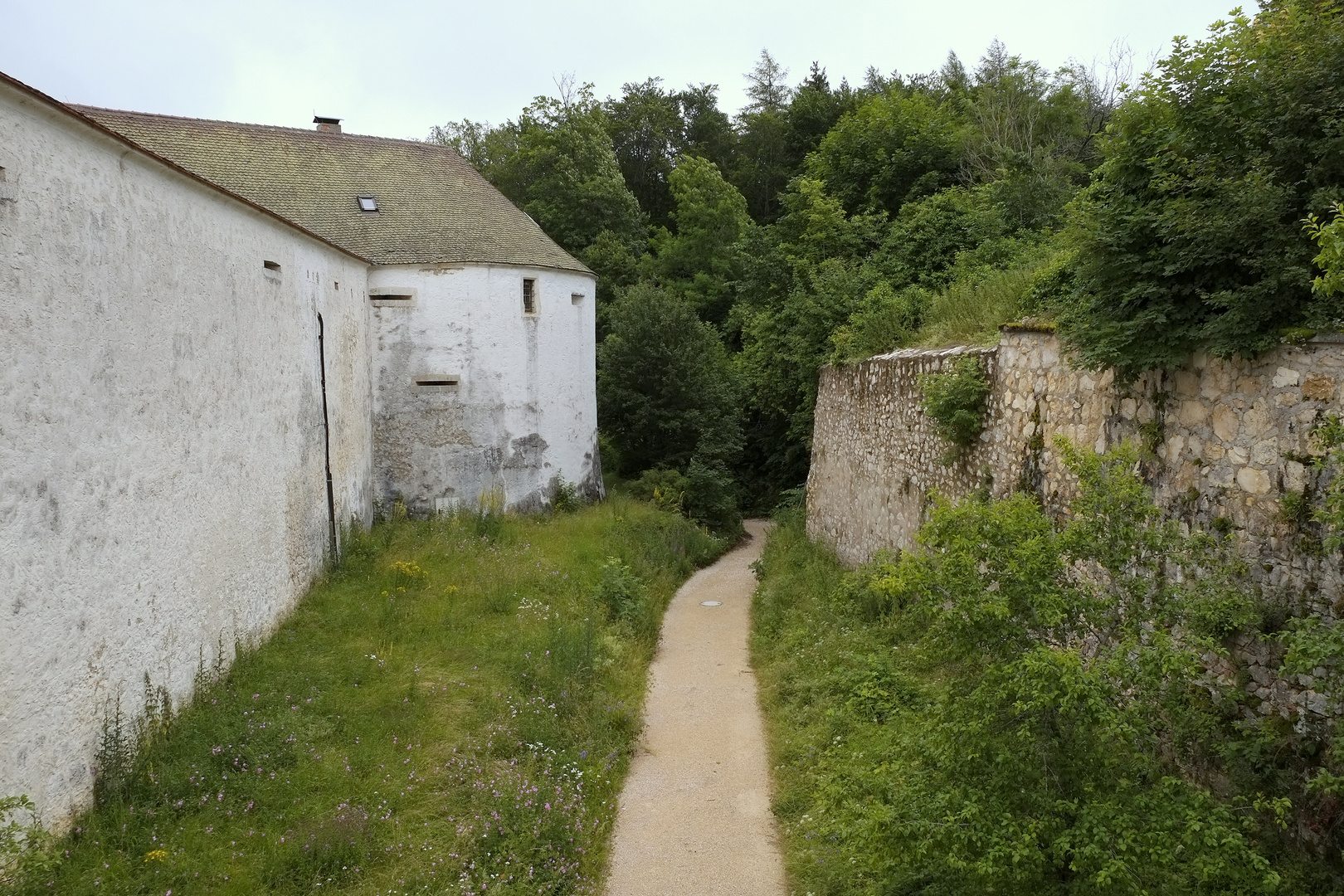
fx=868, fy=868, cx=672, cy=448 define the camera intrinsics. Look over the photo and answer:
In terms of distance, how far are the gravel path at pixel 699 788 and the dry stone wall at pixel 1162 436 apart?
2.92 meters

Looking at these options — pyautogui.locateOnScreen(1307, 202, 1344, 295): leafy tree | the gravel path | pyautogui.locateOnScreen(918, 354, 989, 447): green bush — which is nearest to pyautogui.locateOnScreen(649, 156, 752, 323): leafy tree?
the gravel path

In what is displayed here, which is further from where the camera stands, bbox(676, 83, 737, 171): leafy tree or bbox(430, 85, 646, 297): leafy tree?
bbox(676, 83, 737, 171): leafy tree

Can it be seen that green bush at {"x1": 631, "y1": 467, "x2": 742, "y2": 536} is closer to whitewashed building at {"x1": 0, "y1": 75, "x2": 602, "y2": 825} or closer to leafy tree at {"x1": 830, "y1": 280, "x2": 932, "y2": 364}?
whitewashed building at {"x1": 0, "y1": 75, "x2": 602, "y2": 825}

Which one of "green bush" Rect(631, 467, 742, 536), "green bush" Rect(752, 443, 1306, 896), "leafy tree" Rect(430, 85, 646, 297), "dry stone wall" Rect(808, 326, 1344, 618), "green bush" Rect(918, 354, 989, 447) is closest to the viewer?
"green bush" Rect(752, 443, 1306, 896)

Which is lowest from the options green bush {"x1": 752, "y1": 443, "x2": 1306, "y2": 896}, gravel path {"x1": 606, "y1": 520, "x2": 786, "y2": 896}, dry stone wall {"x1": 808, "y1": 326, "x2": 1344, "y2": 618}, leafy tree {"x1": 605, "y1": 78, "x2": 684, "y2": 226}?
gravel path {"x1": 606, "y1": 520, "x2": 786, "y2": 896}

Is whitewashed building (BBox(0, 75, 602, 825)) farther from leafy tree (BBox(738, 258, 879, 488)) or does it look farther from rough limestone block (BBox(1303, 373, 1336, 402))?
rough limestone block (BBox(1303, 373, 1336, 402))

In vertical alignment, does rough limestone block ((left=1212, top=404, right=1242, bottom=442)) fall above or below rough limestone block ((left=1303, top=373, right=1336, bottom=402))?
below

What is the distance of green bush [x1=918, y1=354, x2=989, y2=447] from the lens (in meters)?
8.76

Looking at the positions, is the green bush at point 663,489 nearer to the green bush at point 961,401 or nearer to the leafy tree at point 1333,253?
the green bush at point 961,401

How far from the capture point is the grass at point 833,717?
18.3 feet

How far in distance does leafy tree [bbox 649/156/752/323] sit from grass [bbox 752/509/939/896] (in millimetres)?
18637

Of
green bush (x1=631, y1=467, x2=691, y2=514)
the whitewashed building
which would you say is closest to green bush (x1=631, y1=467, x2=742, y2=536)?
green bush (x1=631, y1=467, x2=691, y2=514)

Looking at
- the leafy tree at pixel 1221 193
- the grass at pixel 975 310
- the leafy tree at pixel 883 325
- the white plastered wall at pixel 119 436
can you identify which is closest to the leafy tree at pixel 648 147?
the leafy tree at pixel 883 325

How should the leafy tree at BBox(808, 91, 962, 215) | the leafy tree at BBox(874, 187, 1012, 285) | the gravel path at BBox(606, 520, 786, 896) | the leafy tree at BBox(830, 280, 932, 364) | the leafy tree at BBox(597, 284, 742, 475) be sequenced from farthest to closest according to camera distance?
the leafy tree at BBox(597, 284, 742, 475) → the leafy tree at BBox(808, 91, 962, 215) → the leafy tree at BBox(874, 187, 1012, 285) → the leafy tree at BBox(830, 280, 932, 364) → the gravel path at BBox(606, 520, 786, 896)
